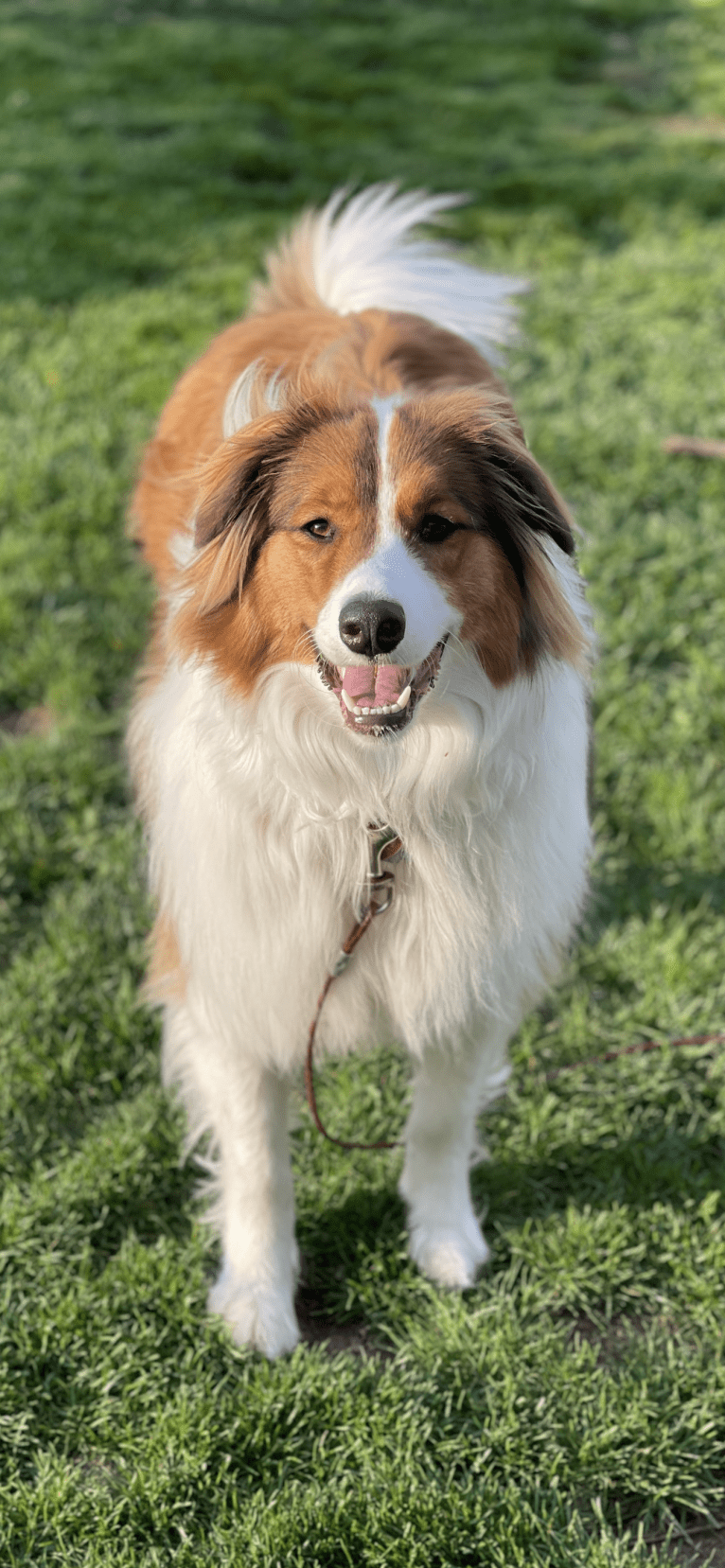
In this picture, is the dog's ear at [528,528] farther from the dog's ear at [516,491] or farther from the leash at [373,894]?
the leash at [373,894]

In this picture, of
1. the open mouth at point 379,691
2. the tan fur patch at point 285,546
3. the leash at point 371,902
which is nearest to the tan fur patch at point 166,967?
the leash at point 371,902

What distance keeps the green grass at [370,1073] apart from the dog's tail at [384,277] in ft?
4.73

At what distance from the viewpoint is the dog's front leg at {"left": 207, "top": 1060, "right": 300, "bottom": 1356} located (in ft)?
9.43

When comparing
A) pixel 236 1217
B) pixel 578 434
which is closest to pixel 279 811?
pixel 236 1217

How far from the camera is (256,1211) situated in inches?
115

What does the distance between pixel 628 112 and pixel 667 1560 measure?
8.36 metres

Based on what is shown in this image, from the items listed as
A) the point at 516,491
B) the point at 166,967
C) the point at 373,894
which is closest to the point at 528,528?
the point at 516,491

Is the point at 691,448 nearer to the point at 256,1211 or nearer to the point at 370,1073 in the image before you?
the point at 370,1073

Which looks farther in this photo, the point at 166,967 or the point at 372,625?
the point at 166,967

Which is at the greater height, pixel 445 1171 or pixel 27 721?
pixel 27 721

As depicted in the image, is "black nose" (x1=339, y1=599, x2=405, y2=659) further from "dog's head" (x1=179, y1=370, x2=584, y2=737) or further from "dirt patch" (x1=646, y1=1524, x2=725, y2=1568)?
"dirt patch" (x1=646, y1=1524, x2=725, y2=1568)

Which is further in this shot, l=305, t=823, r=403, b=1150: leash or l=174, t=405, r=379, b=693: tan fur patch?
l=305, t=823, r=403, b=1150: leash

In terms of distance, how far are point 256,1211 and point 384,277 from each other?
2.30m

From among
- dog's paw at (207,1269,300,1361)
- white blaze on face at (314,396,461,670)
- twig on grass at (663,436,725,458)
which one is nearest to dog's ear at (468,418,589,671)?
white blaze on face at (314,396,461,670)
